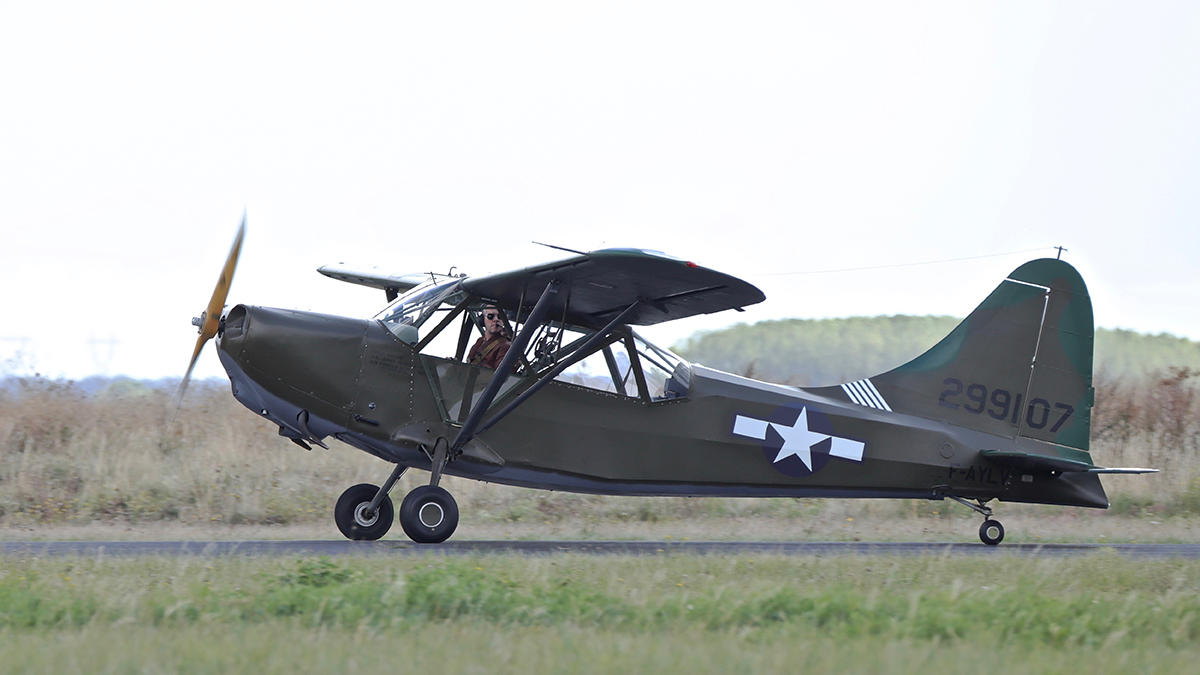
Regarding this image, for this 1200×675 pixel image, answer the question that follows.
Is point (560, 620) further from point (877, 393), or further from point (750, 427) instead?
point (877, 393)

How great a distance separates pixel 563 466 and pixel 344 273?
5.10 m

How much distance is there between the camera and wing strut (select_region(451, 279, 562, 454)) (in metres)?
9.51

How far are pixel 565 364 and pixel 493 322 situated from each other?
0.96 meters

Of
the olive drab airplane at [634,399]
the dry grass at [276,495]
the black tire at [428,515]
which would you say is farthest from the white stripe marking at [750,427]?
the black tire at [428,515]

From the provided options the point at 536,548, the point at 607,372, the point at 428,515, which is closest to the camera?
the point at 428,515

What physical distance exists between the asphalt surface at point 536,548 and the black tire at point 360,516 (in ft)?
0.47

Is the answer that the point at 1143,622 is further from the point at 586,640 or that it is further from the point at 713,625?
the point at 586,640

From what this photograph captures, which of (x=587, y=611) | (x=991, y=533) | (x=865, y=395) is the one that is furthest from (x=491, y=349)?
(x=991, y=533)

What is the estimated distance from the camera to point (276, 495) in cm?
1482

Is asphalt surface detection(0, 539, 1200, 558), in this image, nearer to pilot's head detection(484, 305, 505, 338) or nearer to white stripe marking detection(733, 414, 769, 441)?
white stripe marking detection(733, 414, 769, 441)

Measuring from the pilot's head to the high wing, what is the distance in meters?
0.13

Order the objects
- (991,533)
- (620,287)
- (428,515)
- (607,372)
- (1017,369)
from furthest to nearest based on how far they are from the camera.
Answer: (1017,369)
(991,533)
(607,372)
(620,287)
(428,515)

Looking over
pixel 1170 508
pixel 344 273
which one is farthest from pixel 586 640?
pixel 1170 508

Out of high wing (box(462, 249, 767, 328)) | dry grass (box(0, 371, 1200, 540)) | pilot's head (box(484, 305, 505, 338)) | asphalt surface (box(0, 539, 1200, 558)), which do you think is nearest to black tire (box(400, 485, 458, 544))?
asphalt surface (box(0, 539, 1200, 558))
